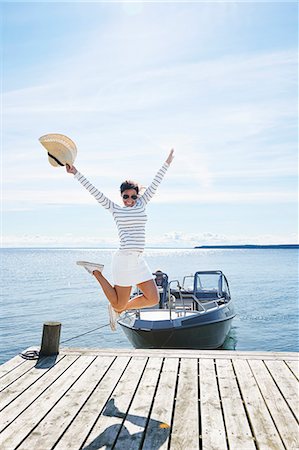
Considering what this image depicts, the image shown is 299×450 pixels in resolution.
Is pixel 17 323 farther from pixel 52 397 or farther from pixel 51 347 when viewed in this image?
pixel 52 397

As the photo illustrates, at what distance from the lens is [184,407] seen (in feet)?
14.9

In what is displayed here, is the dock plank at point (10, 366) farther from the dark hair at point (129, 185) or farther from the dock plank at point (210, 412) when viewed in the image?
the dark hair at point (129, 185)

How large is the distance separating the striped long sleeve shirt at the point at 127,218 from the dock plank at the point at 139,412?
1.52m

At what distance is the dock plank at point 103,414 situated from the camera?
387 cm

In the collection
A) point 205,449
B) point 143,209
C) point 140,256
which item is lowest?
point 205,449

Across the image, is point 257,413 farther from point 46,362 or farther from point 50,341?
point 50,341

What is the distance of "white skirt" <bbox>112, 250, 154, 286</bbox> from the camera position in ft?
17.0

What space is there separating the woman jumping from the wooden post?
1.60m

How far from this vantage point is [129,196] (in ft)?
17.2

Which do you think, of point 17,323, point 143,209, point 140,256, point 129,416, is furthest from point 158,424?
point 17,323

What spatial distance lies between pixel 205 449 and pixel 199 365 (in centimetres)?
220

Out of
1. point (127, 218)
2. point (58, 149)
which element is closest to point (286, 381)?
point (127, 218)

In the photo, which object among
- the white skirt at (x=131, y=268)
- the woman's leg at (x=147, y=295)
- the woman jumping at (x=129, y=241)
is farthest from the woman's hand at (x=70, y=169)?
the woman's leg at (x=147, y=295)

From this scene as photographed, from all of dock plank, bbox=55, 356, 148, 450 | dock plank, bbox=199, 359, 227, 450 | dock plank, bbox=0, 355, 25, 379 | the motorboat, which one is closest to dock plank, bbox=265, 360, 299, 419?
dock plank, bbox=199, 359, 227, 450
